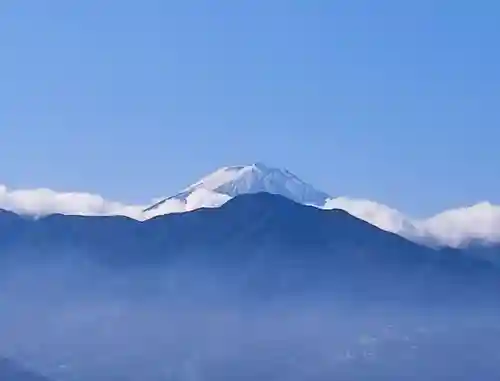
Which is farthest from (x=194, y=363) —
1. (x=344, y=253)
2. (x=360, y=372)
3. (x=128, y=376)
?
(x=344, y=253)

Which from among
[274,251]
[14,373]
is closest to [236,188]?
[274,251]

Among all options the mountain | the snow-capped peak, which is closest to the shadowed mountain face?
the mountain

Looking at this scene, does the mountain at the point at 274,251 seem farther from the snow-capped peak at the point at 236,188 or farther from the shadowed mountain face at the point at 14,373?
the shadowed mountain face at the point at 14,373

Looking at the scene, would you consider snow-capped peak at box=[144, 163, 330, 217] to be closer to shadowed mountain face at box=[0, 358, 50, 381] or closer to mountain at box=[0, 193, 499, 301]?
mountain at box=[0, 193, 499, 301]

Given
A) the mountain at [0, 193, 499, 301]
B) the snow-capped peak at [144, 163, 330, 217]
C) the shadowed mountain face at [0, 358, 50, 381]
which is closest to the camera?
the shadowed mountain face at [0, 358, 50, 381]

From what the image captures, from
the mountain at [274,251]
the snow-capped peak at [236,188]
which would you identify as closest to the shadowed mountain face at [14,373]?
the mountain at [274,251]

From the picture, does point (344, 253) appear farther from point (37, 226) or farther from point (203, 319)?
point (37, 226)
